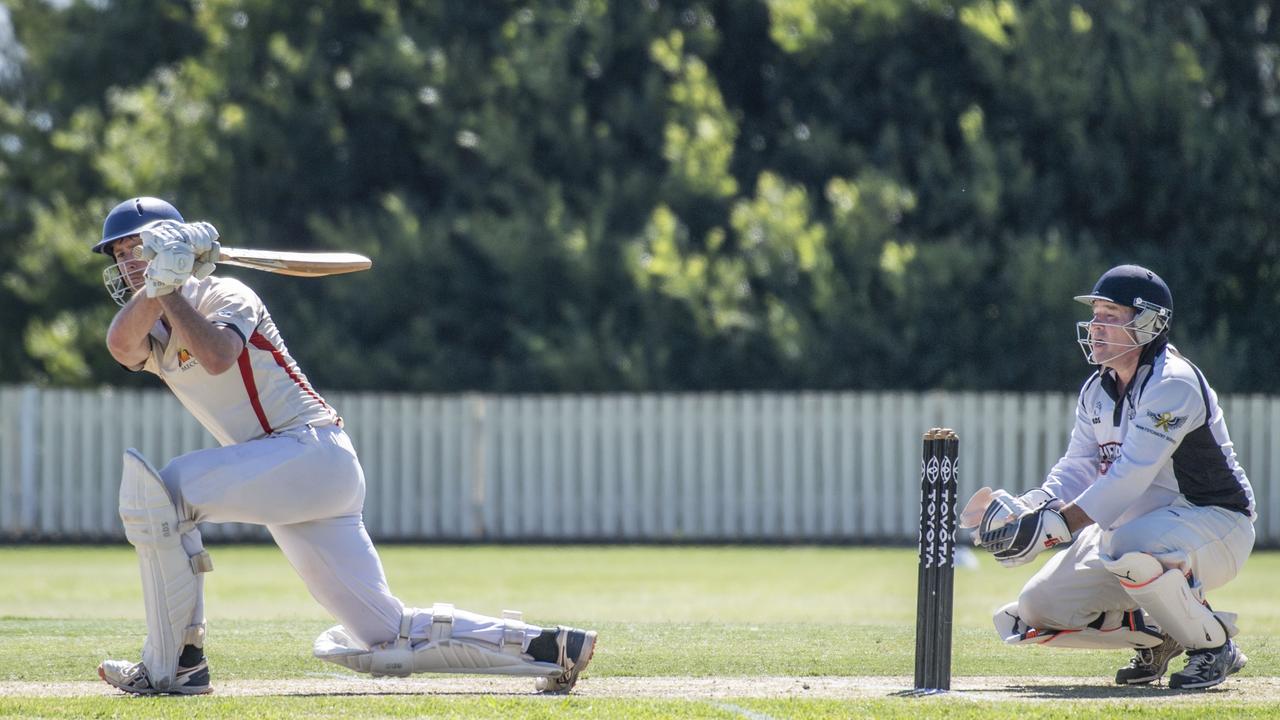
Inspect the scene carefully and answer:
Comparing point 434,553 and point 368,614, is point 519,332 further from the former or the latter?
point 368,614

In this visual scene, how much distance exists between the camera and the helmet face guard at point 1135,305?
6.89 metres

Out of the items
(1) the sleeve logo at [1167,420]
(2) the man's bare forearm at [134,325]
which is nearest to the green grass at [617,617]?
(1) the sleeve logo at [1167,420]

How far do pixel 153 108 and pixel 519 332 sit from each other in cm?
516

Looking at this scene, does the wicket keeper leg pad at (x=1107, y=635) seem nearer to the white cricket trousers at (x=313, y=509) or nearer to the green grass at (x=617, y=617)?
the green grass at (x=617, y=617)

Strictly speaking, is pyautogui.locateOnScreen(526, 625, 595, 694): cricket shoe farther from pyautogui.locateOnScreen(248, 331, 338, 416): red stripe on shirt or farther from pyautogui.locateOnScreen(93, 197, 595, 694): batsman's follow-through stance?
pyautogui.locateOnScreen(248, 331, 338, 416): red stripe on shirt

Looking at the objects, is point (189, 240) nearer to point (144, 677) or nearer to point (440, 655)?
point (144, 677)

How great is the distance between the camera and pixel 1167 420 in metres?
6.63

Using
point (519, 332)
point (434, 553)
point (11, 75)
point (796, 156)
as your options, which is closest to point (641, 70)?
point (796, 156)

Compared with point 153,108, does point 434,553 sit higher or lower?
lower

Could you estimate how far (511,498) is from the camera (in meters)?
18.0

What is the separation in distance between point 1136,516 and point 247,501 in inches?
138

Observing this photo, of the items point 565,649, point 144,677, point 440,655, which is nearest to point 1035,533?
point 565,649

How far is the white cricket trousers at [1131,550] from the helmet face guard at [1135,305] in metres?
0.67

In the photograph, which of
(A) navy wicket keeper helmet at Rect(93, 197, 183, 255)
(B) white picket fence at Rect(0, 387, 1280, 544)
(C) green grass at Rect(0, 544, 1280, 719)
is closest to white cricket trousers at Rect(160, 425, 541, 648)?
(C) green grass at Rect(0, 544, 1280, 719)
